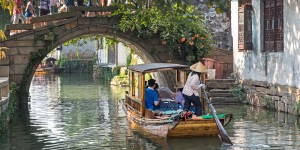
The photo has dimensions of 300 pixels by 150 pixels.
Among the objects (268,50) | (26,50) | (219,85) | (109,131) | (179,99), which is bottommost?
(109,131)

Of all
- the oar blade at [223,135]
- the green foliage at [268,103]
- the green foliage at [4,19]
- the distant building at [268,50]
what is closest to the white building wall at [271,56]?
the distant building at [268,50]

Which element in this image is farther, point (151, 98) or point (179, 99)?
point (179, 99)

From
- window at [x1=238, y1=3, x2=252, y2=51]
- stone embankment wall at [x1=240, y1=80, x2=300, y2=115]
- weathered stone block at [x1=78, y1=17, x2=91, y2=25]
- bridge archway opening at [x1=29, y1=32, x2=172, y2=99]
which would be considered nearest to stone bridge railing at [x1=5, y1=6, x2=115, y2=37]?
weathered stone block at [x1=78, y1=17, x2=91, y2=25]

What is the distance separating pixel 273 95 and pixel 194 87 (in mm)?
5396

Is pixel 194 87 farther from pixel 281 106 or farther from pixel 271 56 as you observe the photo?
pixel 271 56

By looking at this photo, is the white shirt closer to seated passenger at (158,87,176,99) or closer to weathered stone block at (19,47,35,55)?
seated passenger at (158,87,176,99)

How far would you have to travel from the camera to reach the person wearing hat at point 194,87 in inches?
626

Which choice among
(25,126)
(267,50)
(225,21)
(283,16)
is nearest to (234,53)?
(267,50)

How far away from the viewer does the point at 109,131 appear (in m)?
17.0

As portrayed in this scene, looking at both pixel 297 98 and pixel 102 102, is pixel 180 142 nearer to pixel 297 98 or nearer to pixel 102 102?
pixel 297 98

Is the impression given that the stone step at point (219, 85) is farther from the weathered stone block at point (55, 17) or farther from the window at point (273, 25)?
the weathered stone block at point (55, 17)

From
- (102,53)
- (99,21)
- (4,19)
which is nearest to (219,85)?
(99,21)

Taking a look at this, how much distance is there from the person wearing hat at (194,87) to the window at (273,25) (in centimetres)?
501

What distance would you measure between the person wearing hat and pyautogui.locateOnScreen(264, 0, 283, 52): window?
16.4 ft
